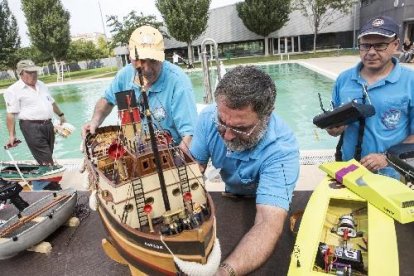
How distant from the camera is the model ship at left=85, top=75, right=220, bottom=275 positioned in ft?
4.84

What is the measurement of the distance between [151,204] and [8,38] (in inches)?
1850

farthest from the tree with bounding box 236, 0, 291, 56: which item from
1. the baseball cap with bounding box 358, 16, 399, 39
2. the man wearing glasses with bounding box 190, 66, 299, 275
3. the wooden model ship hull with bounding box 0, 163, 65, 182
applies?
the man wearing glasses with bounding box 190, 66, 299, 275

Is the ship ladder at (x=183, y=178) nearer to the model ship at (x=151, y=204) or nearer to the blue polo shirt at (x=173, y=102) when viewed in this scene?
the model ship at (x=151, y=204)

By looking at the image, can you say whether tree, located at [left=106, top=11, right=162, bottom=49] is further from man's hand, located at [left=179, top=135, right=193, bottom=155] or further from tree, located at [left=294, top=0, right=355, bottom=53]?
man's hand, located at [left=179, top=135, right=193, bottom=155]

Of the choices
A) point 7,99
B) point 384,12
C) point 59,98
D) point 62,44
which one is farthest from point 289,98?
point 62,44

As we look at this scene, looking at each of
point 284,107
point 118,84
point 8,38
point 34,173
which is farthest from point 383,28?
point 8,38

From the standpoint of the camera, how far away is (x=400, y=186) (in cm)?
193

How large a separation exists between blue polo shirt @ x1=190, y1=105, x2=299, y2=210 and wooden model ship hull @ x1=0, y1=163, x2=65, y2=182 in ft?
12.3

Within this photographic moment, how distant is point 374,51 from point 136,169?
2625 millimetres

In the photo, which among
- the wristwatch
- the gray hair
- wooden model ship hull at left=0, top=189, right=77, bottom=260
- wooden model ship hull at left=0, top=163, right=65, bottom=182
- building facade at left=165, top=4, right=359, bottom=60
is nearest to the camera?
the wristwatch

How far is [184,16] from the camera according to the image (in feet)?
125

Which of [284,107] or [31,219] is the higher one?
[31,219]

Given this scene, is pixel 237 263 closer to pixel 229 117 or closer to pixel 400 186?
pixel 229 117

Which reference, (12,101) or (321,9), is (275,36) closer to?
(321,9)
